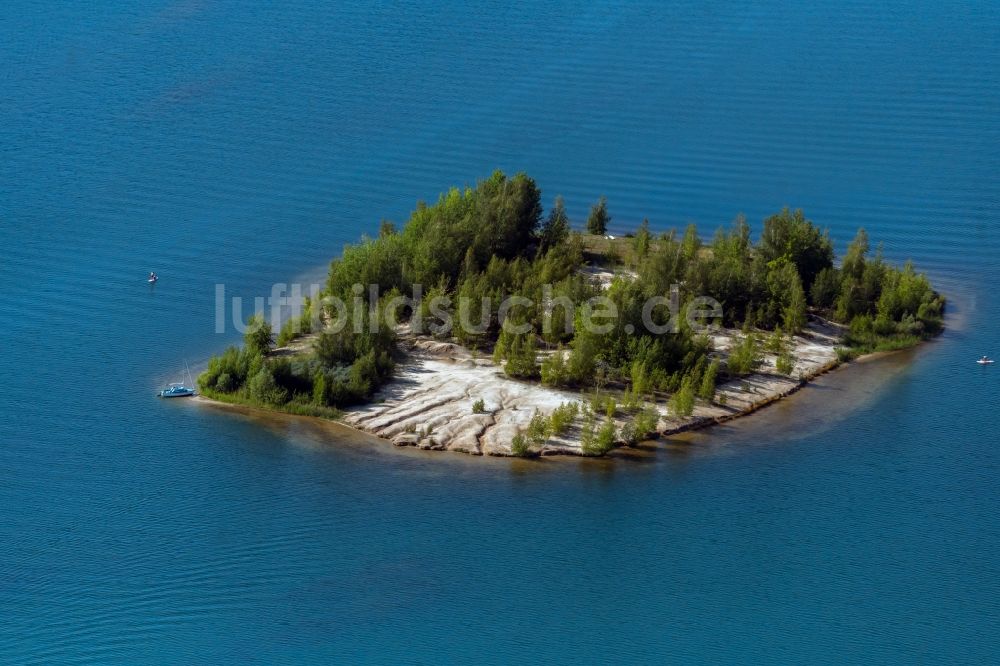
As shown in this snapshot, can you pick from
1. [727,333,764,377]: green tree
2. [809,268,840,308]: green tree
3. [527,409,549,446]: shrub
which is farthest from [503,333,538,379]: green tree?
[809,268,840,308]: green tree

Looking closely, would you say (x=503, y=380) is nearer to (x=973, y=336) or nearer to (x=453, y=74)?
(x=973, y=336)

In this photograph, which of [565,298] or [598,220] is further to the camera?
[598,220]

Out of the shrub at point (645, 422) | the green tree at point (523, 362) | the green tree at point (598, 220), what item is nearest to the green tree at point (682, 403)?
the shrub at point (645, 422)

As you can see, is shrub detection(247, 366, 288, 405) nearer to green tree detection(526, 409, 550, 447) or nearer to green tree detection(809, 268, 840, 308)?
green tree detection(526, 409, 550, 447)

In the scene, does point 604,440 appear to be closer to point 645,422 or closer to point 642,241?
point 645,422

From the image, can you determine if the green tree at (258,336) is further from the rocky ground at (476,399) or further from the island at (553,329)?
the rocky ground at (476,399)

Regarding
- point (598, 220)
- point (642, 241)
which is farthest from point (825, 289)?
point (598, 220)

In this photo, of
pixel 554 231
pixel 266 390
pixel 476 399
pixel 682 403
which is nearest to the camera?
pixel 682 403
